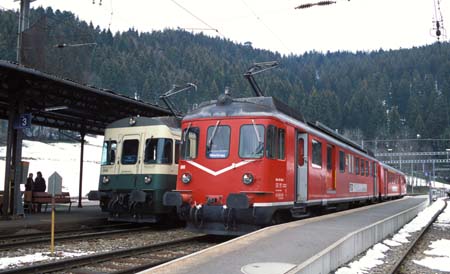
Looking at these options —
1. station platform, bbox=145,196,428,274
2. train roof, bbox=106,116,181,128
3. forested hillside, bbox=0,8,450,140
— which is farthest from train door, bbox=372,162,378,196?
forested hillside, bbox=0,8,450,140

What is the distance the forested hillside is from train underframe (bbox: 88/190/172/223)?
6274 centimetres

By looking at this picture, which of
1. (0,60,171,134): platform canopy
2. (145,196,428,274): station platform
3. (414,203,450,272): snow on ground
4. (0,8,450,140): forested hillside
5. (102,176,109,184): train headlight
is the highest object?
(0,8,450,140): forested hillside

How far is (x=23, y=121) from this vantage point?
49.7ft

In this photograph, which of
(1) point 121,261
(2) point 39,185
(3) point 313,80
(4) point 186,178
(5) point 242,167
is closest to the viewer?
(1) point 121,261

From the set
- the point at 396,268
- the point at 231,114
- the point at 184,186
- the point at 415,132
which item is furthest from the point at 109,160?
the point at 415,132

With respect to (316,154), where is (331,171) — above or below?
below

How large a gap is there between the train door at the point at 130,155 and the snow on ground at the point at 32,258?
15.9 ft

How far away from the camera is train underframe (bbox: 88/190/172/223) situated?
45.7ft

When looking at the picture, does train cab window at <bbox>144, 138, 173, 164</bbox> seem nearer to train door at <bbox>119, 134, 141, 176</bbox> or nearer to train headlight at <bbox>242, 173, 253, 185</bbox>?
train door at <bbox>119, 134, 141, 176</bbox>

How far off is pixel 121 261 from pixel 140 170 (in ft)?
18.5

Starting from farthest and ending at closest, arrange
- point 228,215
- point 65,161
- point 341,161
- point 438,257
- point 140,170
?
point 65,161, point 341,161, point 140,170, point 438,257, point 228,215

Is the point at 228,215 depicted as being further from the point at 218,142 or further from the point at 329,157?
the point at 329,157

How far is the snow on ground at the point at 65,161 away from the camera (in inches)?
2168

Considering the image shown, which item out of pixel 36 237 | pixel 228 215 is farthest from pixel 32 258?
pixel 228 215
